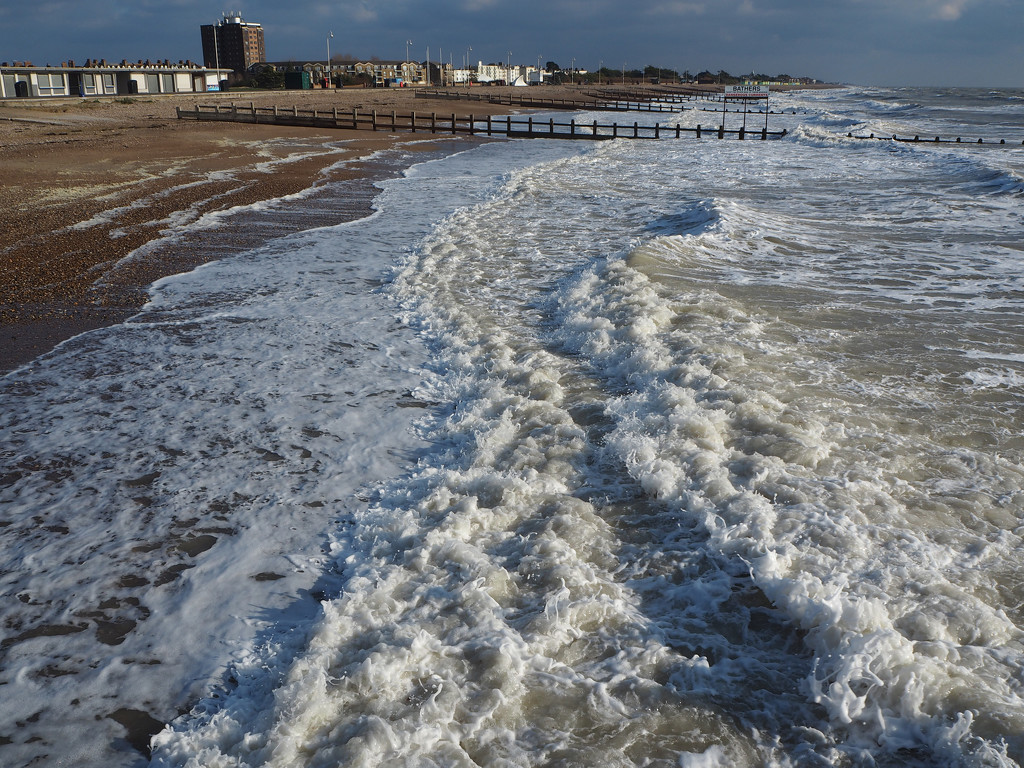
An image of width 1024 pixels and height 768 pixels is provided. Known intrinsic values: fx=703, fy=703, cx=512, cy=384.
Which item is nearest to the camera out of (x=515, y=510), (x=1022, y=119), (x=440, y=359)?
(x=515, y=510)

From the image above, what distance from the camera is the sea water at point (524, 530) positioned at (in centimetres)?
303

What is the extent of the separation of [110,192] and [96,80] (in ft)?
212

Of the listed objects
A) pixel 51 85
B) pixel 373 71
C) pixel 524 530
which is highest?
pixel 373 71

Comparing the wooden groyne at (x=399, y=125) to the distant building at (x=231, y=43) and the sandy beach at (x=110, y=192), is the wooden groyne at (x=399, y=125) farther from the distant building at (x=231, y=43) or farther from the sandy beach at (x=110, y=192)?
the distant building at (x=231, y=43)

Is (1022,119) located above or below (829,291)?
above

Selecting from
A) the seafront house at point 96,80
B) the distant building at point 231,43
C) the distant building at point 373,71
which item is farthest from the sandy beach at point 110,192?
the distant building at point 231,43

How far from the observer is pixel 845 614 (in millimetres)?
3441

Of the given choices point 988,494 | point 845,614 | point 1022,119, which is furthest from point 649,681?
point 1022,119

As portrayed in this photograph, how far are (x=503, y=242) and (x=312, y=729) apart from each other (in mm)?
11034

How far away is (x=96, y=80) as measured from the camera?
69.1 meters

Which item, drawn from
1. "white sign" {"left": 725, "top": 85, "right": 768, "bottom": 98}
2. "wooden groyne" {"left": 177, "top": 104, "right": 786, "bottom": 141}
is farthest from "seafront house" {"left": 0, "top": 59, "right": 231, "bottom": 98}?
"white sign" {"left": 725, "top": 85, "right": 768, "bottom": 98}

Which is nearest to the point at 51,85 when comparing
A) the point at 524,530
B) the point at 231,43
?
the point at 524,530

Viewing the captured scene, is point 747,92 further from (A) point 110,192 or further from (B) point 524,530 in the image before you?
(B) point 524,530

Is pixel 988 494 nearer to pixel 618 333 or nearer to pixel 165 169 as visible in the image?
pixel 618 333
